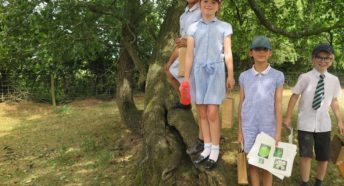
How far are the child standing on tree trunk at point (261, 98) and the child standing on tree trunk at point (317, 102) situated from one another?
2.34 ft

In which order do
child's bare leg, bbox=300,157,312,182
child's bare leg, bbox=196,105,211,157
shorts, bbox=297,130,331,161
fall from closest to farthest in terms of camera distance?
child's bare leg, bbox=196,105,211,157
shorts, bbox=297,130,331,161
child's bare leg, bbox=300,157,312,182

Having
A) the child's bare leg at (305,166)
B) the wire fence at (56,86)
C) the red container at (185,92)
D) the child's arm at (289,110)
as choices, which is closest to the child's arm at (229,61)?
the red container at (185,92)

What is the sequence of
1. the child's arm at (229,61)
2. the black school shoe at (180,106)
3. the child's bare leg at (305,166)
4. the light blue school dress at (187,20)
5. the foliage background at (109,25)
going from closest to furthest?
the child's arm at (229,61), the light blue school dress at (187,20), the child's bare leg at (305,166), the black school shoe at (180,106), the foliage background at (109,25)

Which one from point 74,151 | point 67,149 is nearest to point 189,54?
point 74,151

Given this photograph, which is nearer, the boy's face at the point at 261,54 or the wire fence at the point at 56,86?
the boy's face at the point at 261,54

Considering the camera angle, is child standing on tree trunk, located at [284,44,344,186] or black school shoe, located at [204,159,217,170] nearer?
black school shoe, located at [204,159,217,170]

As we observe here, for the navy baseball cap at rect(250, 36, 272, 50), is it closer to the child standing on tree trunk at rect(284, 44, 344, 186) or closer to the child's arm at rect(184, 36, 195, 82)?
the child's arm at rect(184, 36, 195, 82)

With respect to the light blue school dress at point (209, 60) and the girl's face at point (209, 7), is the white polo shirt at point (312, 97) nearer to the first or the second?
the light blue school dress at point (209, 60)

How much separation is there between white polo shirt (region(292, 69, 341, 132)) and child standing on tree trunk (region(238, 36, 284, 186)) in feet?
3.09

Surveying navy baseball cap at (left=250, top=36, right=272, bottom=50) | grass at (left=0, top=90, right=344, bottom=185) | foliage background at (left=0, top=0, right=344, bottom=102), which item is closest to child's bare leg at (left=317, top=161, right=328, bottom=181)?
grass at (left=0, top=90, right=344, bottom=185)

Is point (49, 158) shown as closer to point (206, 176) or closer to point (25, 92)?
point (206, 176)

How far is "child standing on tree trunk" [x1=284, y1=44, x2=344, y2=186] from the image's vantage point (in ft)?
14.5

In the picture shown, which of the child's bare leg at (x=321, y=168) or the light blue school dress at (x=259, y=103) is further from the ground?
the light blue school dress at (x=259, y=103)

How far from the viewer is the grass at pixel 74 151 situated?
656 cm
